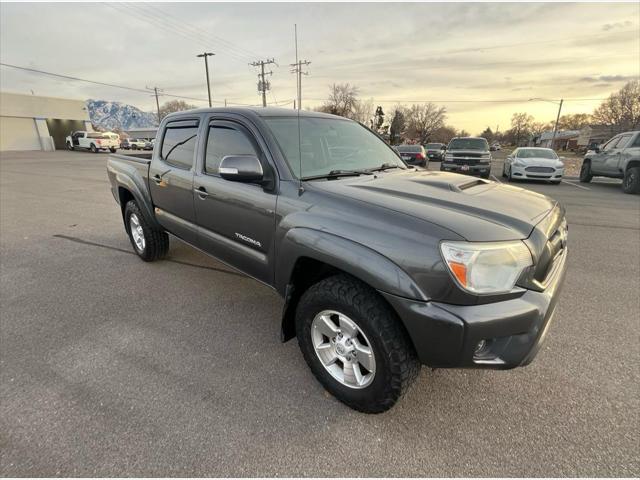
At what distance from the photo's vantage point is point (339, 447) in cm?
194

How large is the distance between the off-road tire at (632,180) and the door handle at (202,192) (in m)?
12.9

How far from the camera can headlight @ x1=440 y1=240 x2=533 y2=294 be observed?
168 centimetres

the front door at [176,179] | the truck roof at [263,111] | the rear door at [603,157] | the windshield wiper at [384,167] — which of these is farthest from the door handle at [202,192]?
the rear door at [603,157]

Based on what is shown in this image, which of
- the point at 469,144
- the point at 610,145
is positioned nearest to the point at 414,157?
the point at 610,145

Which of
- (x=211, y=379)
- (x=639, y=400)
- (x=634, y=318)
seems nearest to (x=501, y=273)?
(x=639, y=400)

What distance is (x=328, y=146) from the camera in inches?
117

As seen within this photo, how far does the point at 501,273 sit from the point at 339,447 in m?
1.26

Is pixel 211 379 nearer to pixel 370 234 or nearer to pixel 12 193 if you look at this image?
pixel 370 234

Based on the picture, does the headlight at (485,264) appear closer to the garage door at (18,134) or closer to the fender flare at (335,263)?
the fender flare at (335,263)

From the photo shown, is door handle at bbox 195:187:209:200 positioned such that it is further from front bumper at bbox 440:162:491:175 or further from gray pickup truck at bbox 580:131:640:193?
gray pickup truck at bbox 580:131:640:193

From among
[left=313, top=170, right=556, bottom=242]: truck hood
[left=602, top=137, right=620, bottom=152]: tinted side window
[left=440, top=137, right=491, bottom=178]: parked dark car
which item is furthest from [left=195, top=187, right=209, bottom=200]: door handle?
[left=602, top=137, right=620, bottom=152]: tinted side window

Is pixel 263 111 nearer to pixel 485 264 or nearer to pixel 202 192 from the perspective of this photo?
pixel 202 192

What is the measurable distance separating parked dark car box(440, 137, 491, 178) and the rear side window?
12.6m

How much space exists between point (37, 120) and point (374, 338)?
49.2 metres
